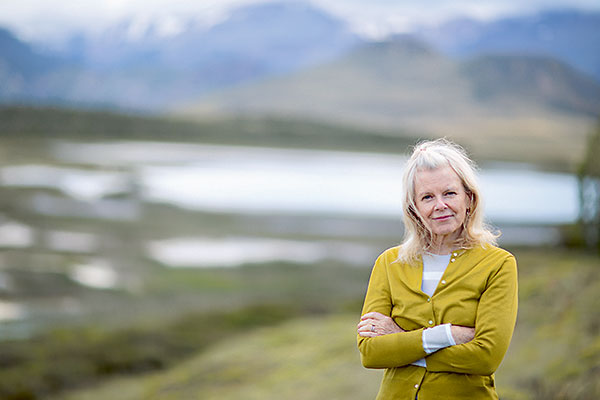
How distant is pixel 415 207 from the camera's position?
183cm

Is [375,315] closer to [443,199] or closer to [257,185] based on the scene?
[443,199]

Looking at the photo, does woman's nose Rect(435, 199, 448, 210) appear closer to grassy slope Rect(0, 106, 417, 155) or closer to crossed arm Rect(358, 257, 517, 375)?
crossed arm Rect(358, 257, 517, 375)

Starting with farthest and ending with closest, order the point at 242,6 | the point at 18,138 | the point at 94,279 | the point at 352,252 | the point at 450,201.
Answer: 1. the point at 242,6
2. the point at 18,138
3. the point at 352,252
4. the point at 94,279
5. the point at 450,201

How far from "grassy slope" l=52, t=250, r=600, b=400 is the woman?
2.55 m

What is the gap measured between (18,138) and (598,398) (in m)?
29.1

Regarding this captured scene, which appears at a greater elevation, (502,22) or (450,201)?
(502,22)

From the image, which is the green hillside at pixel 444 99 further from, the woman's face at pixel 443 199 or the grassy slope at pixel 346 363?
the woman's face at pixel 443 199

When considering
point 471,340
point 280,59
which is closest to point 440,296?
point 471,340

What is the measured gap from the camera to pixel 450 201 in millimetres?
1773

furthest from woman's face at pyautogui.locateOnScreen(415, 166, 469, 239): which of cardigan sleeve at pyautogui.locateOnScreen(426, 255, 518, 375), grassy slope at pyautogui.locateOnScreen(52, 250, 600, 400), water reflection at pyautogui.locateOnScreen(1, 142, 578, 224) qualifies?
water reflection at pyautogui.locateOnScreen(1, 142, 578, 224)

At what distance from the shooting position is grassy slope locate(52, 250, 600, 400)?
4254 mm

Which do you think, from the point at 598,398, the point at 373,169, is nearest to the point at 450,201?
the point at 598,398

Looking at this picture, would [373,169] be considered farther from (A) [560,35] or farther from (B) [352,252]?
(B) [352,252]

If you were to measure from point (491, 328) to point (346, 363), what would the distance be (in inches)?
164
